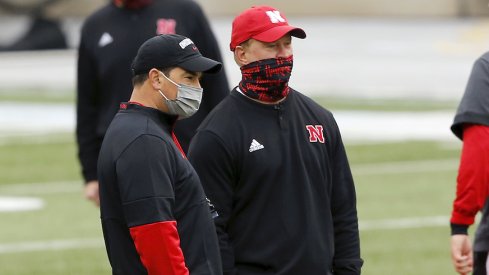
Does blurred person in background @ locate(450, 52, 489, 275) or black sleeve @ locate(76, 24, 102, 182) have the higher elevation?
blurred person in background @ locate(450, 52, 489, 275)

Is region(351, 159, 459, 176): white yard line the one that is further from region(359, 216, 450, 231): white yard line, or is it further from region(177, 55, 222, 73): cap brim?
region(177, 55, 222, 73): cap brim

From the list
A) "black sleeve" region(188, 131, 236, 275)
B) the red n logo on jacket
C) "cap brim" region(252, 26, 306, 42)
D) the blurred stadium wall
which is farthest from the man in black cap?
the blurred stadium wall

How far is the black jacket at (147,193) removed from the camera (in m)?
5.28

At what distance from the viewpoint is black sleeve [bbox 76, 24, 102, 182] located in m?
8.56

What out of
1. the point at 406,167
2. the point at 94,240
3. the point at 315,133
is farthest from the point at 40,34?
the point at 315,133

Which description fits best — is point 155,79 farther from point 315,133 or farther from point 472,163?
point 472,163

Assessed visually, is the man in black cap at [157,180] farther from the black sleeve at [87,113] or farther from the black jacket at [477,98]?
the black sleeve at [87,113]

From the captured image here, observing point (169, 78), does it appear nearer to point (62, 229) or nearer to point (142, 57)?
point (142, 57)

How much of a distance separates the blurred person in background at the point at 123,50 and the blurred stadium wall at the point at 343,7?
32884 millimetres

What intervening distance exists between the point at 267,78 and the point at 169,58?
25.8 inches

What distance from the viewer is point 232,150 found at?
5984mm

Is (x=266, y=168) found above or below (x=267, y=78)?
below

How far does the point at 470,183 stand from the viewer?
260 inches

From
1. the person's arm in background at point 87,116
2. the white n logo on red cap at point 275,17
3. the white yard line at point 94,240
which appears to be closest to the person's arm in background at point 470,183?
the white n logo on red cap at point 275,17
